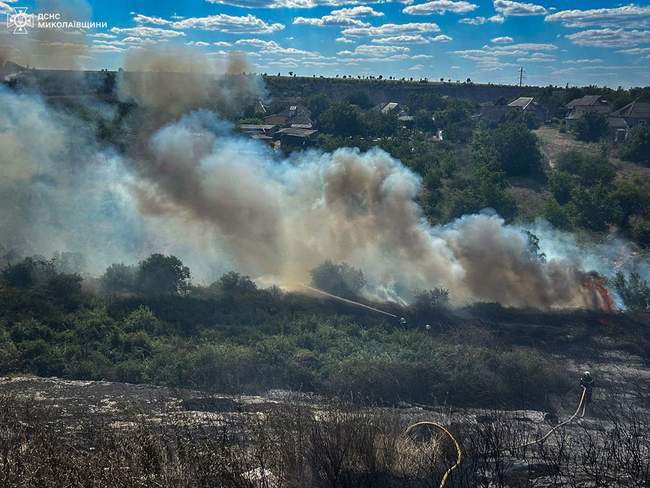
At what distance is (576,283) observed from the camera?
96.5 ft

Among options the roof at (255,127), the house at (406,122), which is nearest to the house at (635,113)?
the house at (406,122)

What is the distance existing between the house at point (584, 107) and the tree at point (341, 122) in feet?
85.5

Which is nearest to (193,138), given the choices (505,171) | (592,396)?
(592,396)

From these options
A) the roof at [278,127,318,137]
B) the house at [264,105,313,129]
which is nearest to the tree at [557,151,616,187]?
the roof at [278,127,318,137]

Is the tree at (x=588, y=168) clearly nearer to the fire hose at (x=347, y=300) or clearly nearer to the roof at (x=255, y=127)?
the roof at (x=255, y=127)

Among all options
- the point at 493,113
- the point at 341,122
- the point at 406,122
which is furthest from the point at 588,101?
the point at 341,122

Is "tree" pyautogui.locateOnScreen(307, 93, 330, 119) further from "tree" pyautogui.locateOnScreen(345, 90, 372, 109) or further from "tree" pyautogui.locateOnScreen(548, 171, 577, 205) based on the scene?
"tree" pyautogui.locateOnScreen(548, 171, 577, 205)

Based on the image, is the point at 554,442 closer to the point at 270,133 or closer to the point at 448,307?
the point at 448,307

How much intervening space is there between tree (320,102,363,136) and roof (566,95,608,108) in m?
34.3

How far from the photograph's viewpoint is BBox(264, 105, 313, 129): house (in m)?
56.5

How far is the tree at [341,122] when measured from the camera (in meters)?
54.2

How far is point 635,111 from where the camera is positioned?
69875 millimetres

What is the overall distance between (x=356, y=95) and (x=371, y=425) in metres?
72.0

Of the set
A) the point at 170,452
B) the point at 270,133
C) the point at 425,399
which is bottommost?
the point at 425,399
